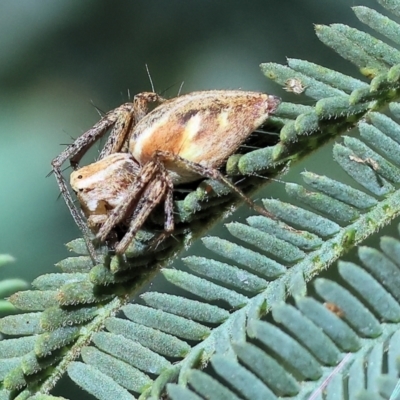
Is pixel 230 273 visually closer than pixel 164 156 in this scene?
Yes

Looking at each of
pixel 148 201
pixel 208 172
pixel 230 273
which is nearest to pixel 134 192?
pixel 148 201

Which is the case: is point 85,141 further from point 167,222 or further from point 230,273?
point 230,273

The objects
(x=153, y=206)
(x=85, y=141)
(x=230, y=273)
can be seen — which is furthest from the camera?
(x=85, y=141)

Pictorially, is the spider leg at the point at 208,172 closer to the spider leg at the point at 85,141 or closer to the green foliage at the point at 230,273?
the green foliage at the point at 230,273

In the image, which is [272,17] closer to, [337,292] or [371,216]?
[371,216]

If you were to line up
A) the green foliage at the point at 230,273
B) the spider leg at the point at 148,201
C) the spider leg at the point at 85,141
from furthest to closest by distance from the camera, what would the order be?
the spider leg at the point at 85,141, the spider leg at the point at 148,201, the green foliage at the point at 230,273

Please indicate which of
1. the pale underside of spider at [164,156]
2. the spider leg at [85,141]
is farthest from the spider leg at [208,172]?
the spider leg at [85,141]

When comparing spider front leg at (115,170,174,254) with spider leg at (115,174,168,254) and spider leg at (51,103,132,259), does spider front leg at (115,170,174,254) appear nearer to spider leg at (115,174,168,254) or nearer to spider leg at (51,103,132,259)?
spider leg at (115,174,168,254)
